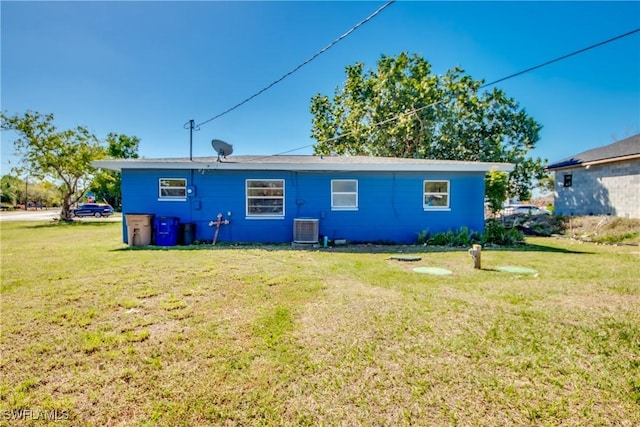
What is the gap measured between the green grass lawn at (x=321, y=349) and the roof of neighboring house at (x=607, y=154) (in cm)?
1178

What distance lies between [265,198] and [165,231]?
10.4 ft

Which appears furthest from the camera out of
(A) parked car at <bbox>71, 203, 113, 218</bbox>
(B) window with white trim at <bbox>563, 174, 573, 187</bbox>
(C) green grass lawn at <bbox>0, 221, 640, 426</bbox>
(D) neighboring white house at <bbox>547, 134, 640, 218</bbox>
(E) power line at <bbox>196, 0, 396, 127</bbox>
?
(A) parked car at <bbox>71, 203, 113, 218</bbox>

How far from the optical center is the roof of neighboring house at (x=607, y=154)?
13.3 m

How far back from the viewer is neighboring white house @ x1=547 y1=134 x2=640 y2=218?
13.1 meters

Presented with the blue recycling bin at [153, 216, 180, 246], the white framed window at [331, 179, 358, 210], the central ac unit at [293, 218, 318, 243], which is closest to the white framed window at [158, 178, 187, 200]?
the blue recycling bin at [153, 216, 180, 246]

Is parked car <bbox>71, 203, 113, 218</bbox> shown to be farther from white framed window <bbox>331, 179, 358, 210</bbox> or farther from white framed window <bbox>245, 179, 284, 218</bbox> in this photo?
white framed window <bbox>331, 179, 358, 210</bbox>

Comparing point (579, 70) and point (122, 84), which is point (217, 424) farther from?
point (579, 70)

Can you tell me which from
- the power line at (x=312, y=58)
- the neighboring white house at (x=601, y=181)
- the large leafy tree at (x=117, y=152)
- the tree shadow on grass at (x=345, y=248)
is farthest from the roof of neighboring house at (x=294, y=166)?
the large leafy tree at (x=117, y=152)

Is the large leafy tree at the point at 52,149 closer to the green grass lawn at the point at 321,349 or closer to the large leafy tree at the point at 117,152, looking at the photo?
the large leafy tree at the point at 117,152

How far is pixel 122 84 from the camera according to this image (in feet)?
43.3

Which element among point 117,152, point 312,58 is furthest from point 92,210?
point 312,58

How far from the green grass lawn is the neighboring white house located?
11411mm

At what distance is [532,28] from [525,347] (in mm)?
9231

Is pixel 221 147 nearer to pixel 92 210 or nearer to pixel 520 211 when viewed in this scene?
pixel 520 211
